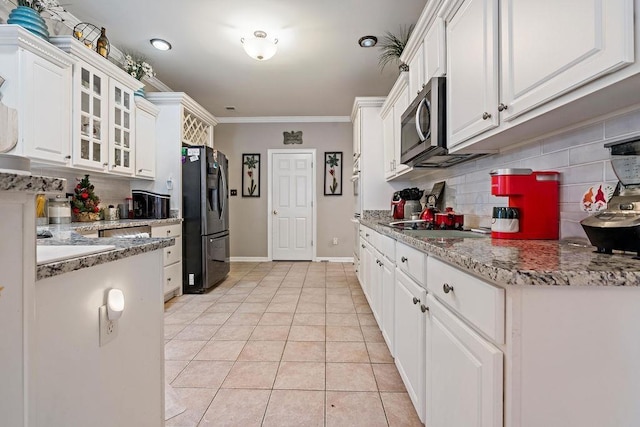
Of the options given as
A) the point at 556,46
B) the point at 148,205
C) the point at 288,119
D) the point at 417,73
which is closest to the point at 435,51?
the point at 417,73

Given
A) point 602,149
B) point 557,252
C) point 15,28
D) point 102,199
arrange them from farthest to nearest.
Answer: point 102,199 → point 15,28 → point 602,149 → point 557,252

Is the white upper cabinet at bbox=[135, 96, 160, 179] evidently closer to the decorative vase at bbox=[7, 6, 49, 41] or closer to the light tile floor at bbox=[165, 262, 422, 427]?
the decorative vase at bbox=[7, 6, 49, 41]

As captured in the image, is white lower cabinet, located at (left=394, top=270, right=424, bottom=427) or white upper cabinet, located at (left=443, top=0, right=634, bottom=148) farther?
white lower cabinet, located at (left=394, top=270, right=424, bottom=427)

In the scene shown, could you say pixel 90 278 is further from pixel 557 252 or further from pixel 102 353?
pixel 557 252

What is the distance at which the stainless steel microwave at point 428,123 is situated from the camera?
1.70 metres

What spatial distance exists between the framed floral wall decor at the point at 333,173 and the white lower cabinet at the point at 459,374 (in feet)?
14.3

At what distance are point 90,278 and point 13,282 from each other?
23 cm

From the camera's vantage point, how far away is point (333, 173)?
5477 mm

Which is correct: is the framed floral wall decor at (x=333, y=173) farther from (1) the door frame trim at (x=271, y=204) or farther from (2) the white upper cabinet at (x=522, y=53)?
(2) the white upper cabinet at (x=522, y=53)

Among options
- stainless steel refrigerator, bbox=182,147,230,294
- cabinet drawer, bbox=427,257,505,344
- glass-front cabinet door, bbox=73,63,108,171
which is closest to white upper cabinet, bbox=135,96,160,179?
stainless steel refrigerator, bbox=182,147,230,294

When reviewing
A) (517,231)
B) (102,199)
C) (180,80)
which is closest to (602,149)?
(517,231)

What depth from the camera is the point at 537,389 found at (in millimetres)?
661

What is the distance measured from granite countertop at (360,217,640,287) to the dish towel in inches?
55.5

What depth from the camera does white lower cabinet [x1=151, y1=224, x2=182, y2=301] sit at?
10.1 feet
